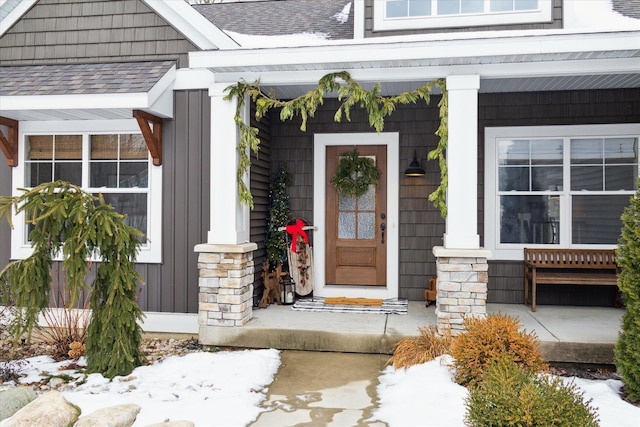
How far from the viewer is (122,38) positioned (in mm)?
5715

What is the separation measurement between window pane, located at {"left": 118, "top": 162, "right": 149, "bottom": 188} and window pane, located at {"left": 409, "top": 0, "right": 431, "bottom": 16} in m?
3.59

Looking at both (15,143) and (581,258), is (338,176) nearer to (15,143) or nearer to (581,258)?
(581,258)

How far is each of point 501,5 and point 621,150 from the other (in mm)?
2259

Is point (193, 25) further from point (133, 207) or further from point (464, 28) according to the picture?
point (464, 28)

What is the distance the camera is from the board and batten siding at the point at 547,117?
592 centimetres

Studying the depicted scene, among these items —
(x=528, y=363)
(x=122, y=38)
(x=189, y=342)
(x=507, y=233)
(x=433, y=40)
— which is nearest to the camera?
(x=528, y=363)

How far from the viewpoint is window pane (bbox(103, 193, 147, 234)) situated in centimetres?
565

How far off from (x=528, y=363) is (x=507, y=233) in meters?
2.72

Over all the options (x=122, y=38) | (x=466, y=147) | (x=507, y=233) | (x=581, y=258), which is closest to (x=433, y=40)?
(x=466, y=147)

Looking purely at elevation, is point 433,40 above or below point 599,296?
above

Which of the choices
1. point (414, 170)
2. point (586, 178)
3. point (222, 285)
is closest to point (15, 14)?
point (222, 285)

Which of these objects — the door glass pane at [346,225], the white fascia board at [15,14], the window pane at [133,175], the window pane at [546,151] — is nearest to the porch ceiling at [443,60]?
the window pane at [546,151]

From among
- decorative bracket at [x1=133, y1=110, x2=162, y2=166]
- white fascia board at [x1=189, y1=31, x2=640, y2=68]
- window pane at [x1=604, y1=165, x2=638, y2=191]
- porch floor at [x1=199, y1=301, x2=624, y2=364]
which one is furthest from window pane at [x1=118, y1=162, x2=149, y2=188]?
window pane at [x1=604, y1=165, x2=638, y2=191]

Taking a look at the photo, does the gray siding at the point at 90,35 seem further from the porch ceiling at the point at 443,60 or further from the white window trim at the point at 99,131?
the porch ceiling at the point at 443,60
